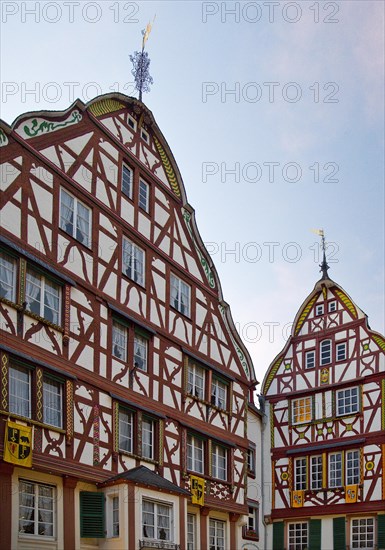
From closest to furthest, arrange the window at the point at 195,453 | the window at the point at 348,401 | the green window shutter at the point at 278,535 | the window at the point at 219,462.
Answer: the window at the point at 195,453 < the window at the point at 219,462 < the window at the point at 348,401 < the green window shutter at the point at 278,535

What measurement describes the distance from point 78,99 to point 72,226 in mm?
3388

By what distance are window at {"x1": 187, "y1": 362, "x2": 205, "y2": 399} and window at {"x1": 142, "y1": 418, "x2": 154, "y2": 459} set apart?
90.3 inches

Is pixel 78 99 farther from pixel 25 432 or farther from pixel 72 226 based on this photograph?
pixel 25 432

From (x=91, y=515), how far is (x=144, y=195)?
A: 9.41 metres

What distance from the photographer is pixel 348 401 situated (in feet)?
104

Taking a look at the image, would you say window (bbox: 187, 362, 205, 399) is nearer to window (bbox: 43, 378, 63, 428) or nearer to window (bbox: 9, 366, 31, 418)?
window (bbox: 43, 378, 63, 428)

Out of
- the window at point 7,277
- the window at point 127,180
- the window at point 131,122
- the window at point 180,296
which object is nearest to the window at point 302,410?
the window at point 180,296

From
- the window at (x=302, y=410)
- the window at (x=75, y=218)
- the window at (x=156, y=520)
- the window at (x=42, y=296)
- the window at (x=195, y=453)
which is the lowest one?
the window at (x=156, y=520)

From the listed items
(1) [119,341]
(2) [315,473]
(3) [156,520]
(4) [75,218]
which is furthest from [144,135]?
(2) [315,473]

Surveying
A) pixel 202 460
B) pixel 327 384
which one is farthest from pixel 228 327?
pixel 327 384

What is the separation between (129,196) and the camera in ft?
77.5

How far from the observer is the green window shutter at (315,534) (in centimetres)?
3084

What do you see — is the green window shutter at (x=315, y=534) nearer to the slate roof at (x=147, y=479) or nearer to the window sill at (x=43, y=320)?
the slate roof at (x=147, y=479)

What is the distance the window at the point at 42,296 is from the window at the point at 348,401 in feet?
50.7
